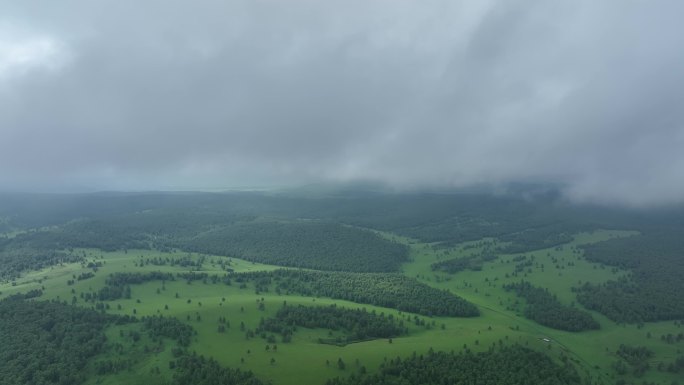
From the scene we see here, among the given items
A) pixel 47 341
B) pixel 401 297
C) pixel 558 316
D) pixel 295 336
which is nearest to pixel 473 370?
pixel 295 336

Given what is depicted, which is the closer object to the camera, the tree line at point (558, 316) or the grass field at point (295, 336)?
the grass field at point (295, 336)

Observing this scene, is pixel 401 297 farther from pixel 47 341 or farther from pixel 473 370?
pixel 47 341

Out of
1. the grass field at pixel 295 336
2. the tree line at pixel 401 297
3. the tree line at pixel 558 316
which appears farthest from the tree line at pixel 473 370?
the tree line at pixel 401 297


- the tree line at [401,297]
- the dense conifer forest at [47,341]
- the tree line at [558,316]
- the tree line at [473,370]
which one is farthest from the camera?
the tree line at [401,297]

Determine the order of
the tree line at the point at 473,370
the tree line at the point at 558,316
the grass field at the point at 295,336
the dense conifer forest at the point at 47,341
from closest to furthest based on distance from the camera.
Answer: the dense conifer forest at the point at 47,341
the tree line at the point at 473,370
the grass field at the point at 295,336
the tree line at the point at 558,316

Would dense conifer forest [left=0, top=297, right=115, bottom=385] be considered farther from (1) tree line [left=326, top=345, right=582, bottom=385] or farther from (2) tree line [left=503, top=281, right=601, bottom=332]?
(2) tree line [left=503, top=281, right=601, bottom=332]

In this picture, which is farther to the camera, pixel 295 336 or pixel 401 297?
pixel 401 297

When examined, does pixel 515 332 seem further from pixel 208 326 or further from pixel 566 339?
pixel 208 326

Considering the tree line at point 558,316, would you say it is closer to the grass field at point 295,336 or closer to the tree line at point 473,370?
the grass field at point 295,336

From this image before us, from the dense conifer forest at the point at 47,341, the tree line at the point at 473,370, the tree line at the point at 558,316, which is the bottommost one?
the tree line at the point at 558,316

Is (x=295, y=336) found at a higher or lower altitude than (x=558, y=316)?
higher

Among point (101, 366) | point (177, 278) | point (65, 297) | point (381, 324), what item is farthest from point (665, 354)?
point (65, 297)
